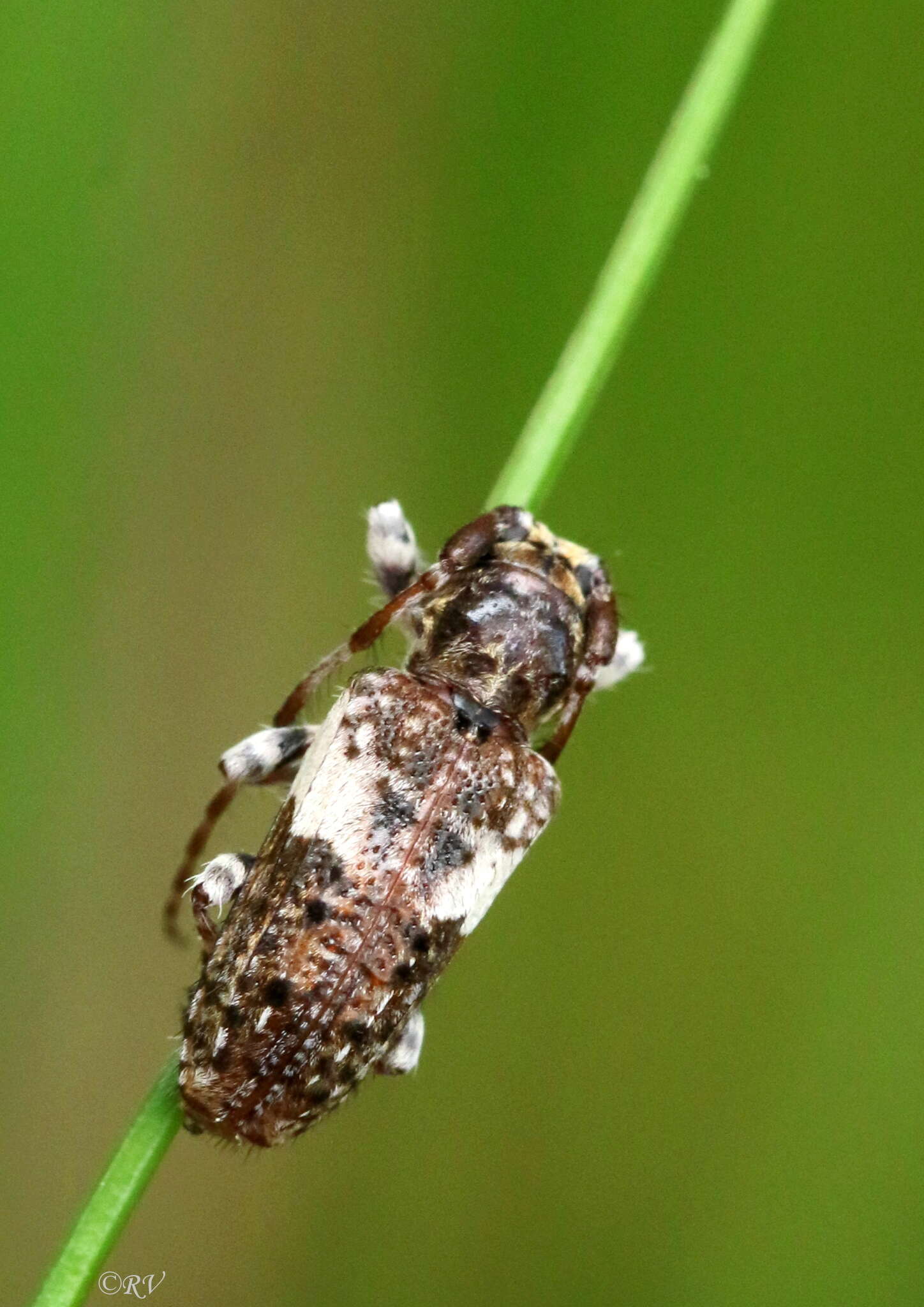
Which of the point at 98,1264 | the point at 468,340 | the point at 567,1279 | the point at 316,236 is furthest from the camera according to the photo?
the point at 316,236

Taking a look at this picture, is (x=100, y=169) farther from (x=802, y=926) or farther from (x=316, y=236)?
(x=802, y=926)

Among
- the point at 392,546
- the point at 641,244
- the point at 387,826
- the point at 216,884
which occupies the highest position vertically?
the point at 641,244

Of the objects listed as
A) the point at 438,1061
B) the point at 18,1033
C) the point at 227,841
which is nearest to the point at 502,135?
the point at 227,841

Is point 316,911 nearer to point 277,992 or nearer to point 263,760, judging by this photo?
point 277,992

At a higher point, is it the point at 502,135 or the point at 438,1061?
the point at 502,135

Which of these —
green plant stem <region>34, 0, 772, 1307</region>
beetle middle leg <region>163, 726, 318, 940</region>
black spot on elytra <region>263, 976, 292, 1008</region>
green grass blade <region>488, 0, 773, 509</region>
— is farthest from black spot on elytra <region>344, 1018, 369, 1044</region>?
green grass blade <region>488, 0, 773, 509</region>

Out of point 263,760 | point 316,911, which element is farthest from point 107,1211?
point 263,760

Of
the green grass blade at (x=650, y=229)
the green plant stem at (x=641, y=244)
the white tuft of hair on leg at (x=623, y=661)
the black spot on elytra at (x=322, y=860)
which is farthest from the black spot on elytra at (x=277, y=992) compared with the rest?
the white tuft of hair on leg at (x=623, y=661)

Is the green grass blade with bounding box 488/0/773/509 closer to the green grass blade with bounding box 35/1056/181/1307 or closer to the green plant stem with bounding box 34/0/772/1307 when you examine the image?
the green plant stem with bounding box 34/0/772/1307
